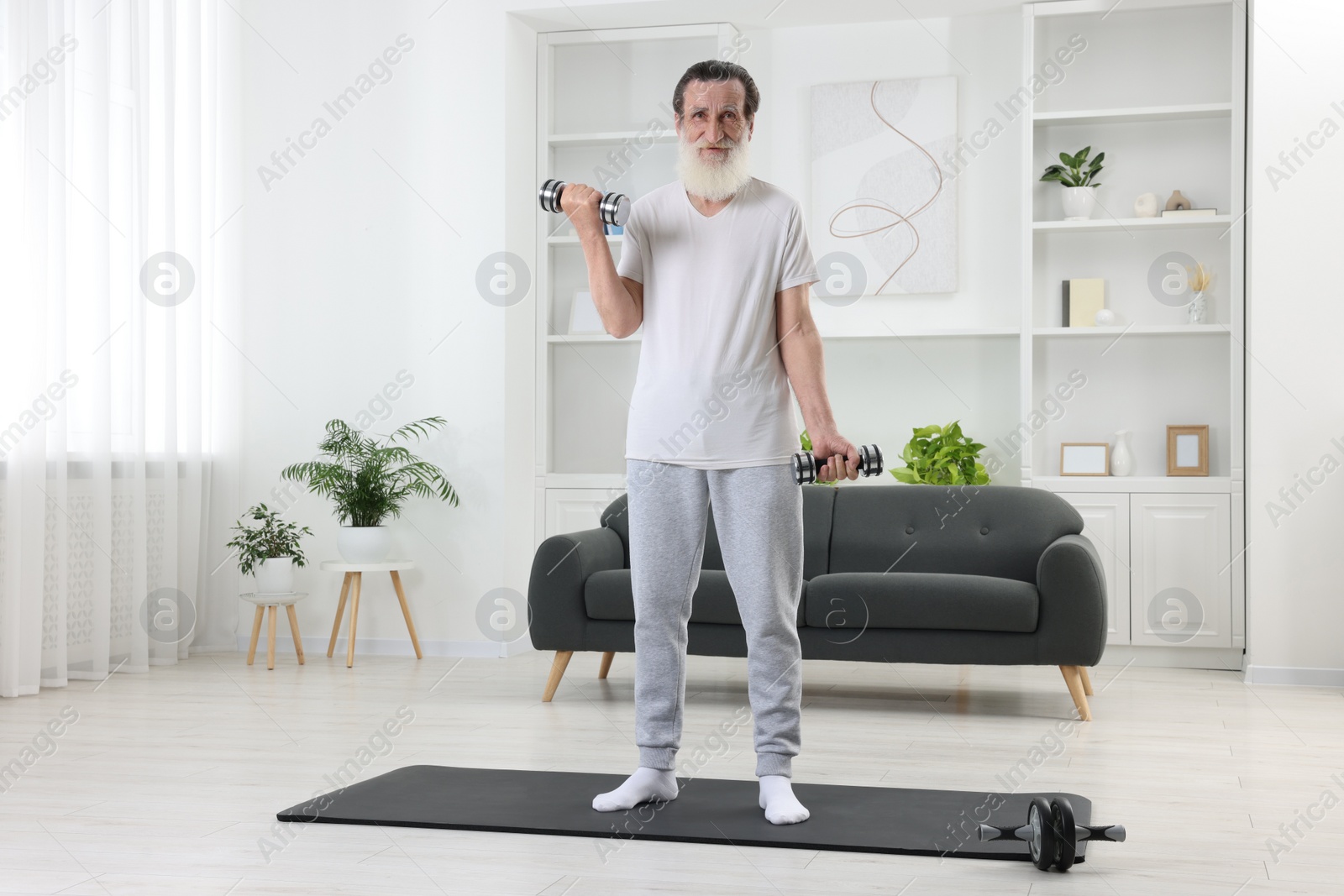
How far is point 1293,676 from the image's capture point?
4457 millimetres

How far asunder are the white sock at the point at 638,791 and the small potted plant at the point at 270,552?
8.81 feet

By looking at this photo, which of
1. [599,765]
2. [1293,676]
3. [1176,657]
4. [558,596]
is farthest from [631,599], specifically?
[1293,676]

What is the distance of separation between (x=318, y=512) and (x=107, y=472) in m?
0.94

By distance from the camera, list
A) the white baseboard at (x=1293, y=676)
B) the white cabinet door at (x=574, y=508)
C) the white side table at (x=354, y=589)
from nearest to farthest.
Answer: the white baseboard at (x=1293, y=676), the white side table at (x=354, y=589), the white cabinet door at (x=574, y=508)

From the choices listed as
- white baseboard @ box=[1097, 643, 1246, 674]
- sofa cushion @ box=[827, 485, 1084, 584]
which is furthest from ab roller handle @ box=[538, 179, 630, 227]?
white baseboard @ box=[1097, 643, 1246, 674]

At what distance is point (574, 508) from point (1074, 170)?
2.46m

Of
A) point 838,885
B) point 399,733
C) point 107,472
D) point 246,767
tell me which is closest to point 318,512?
point 107,472

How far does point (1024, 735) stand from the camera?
343 cm

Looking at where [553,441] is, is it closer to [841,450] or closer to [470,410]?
[470,410]

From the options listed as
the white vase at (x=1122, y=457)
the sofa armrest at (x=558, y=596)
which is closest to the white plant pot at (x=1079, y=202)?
the white vase at (x=1122, y=457)

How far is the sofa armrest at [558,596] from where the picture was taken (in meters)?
3.98

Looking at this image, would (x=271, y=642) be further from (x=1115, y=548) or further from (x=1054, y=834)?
(x=1054, y=834)

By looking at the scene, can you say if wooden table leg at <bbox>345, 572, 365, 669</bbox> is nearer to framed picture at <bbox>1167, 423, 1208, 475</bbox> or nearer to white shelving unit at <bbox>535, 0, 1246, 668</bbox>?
white shelving unit at <bbox>535, 0, 1246, 668</bbox>

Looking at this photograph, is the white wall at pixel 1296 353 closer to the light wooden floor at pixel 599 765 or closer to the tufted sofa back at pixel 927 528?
the light wooden floor at pixel 599 765
